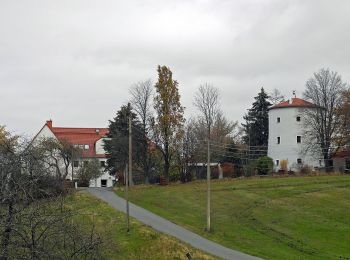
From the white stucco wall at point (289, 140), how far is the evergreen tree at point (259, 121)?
695cm

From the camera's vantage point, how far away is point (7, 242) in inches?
346

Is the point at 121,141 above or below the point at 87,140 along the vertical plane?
below

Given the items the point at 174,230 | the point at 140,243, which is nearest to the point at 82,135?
the point at 174,230

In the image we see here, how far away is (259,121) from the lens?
79.9 m

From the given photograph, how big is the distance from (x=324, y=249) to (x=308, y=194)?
1835 centimetres

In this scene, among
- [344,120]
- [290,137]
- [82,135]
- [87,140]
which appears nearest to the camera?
[344,120]

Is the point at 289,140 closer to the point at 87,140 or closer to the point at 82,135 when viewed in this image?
the point at 87,140

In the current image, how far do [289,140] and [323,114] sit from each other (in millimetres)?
5380

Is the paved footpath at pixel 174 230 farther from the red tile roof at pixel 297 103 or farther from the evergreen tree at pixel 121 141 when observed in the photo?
the red tile roof at pixel 297 103

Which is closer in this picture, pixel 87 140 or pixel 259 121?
pixel 259 121

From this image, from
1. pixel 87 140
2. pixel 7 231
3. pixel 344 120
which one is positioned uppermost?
pixel 344 120

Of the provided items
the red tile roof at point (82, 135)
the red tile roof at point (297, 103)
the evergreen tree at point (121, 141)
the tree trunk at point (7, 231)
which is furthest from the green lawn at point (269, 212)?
the red tile roof at point (82, 135)

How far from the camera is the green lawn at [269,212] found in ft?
98.3

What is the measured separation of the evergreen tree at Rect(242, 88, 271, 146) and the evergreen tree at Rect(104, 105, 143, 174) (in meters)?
21.5
